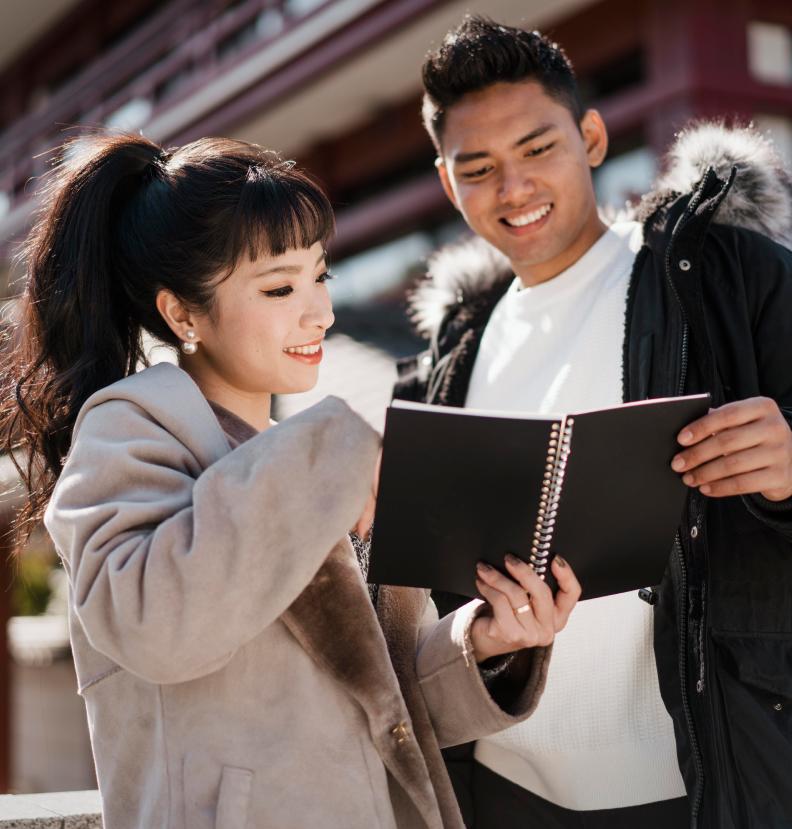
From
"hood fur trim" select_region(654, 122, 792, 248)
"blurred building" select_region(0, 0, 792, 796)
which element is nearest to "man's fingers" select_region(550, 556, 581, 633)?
"hood fur trim" select_region(654, 122, 792, 248)

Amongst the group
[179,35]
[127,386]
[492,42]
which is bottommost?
[127,386]

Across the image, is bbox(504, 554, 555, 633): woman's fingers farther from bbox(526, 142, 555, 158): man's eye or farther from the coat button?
bbox(526, 142, 555, 158): man's eye

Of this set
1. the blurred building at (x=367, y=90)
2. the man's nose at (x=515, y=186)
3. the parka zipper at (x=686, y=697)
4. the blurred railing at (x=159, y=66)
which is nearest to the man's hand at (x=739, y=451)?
the parka zipper at (x=686, y=697)

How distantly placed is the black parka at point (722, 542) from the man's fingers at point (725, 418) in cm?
19

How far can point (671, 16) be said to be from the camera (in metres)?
5.67

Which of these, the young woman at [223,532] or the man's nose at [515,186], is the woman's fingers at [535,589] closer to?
the young woman at [223,532]

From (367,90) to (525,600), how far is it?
689cm

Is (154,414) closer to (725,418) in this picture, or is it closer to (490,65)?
(725,418)

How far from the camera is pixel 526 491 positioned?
1.41m

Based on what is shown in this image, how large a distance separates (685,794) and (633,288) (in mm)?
933

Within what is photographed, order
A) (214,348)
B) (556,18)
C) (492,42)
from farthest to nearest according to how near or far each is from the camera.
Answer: (556,18) → (492,42) → (214,348)

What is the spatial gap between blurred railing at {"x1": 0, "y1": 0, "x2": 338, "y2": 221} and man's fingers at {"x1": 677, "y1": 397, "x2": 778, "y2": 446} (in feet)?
20.4

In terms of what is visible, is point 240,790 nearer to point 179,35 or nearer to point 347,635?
point 347,635

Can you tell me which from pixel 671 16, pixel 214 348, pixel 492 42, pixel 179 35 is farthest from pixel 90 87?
pixel 214 348
